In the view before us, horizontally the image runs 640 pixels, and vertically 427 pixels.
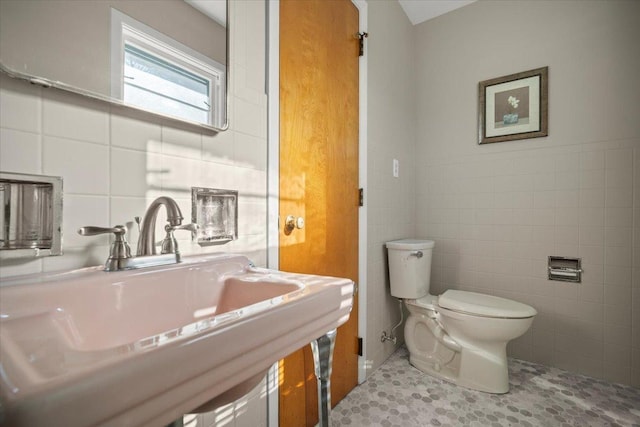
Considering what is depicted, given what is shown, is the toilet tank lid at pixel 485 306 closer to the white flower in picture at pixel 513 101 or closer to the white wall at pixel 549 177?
the white wall at pixel 549 177

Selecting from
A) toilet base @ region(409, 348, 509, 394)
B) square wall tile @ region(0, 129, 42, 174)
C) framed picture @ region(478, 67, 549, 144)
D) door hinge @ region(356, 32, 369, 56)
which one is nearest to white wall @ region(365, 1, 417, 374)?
door hinge @ region(356, 32, 369, 56)

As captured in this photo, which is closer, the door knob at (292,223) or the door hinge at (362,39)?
the door knob at (292,223)

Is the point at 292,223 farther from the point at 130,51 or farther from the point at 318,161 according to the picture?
the point at 130,51

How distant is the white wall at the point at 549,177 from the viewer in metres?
1.64

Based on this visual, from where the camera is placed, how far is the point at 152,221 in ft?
2.29

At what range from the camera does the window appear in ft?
2.29

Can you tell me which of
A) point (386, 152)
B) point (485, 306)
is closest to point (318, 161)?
point (386, 152)

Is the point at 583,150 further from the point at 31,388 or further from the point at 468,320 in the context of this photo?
the point at 31,388

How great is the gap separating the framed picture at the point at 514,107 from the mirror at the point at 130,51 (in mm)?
1832

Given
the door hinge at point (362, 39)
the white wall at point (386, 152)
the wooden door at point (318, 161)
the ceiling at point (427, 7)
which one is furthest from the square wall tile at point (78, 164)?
the ceiling at point (427, 7)

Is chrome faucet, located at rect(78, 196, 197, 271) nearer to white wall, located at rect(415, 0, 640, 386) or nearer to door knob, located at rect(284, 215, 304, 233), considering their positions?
door knob, located at rect(284, 215, 304, 233)

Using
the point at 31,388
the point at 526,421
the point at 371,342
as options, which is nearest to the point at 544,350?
the point at 526,421

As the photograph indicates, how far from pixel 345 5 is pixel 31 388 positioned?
6.07 ft

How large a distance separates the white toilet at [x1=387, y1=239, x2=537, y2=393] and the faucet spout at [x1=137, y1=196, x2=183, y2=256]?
1388 millimetres
